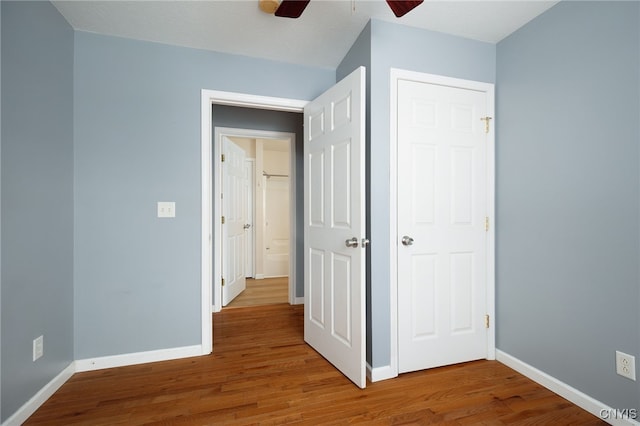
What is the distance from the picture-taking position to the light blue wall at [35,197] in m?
1.49

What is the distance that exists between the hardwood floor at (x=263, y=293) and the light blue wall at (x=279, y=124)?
46 centimetres

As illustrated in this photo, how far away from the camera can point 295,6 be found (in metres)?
1.72

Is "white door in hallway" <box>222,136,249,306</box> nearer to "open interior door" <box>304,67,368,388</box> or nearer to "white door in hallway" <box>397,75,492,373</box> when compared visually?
"open interior door" <box>304,67,368,388</box>

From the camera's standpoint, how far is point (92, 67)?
2.15 metres

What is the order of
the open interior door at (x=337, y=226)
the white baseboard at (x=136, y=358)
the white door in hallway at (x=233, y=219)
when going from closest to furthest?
1. the open interior door at (x=337, y=226)
2. the white baseboard at (x=136, y=358)
3. the white door in hallway at (x=233, y=219)

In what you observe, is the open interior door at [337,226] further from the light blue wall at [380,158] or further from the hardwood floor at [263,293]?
the hardwood floor at [263,293]

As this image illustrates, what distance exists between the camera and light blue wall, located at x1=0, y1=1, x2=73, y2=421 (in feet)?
4.89

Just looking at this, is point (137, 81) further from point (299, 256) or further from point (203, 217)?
point (299, 256)

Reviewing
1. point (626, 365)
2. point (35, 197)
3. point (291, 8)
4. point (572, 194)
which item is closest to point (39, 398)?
point (35, 197)

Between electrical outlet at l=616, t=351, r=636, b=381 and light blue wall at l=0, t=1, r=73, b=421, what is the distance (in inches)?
122

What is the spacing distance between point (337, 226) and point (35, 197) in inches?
71.1

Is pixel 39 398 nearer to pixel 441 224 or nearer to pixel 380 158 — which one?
pixel 380 158

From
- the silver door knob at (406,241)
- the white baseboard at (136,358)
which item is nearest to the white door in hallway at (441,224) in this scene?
the silver door knob at (406,241)

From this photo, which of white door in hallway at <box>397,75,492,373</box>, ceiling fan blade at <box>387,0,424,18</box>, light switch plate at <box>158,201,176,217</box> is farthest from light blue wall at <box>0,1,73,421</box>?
white door in hallway at <box>397,75,492,373</box>
